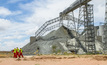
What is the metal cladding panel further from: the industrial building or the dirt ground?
the dirt ground

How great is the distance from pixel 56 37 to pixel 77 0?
11417 mm

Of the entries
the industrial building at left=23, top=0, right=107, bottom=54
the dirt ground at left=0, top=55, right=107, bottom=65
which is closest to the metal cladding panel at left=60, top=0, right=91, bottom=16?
the industrial building at left=23, top=0, right=107, bottom=54

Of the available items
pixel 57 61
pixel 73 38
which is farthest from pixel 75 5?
pixel 57 61

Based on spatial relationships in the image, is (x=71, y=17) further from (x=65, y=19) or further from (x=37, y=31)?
(x=37, y=31)

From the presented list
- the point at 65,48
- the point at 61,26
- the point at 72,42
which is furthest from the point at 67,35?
the point at 65,48

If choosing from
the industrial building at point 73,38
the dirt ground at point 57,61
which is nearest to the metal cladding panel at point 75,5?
the industrial building at point 73,38

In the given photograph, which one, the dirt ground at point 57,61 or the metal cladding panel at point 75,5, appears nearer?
the dirt ground at point 57,61

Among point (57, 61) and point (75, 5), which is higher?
point (75, 5)

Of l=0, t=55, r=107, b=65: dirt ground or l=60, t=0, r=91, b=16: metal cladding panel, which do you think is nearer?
l=0, t=55, r=107, b=65: dirt ground

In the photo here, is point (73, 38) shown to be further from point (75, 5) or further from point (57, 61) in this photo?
point (57, 61)

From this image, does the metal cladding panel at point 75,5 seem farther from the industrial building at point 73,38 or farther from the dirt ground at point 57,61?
the dirt ground at point 57,61

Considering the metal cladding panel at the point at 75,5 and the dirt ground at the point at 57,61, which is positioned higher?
the metal cladding panel at the point at 75,5

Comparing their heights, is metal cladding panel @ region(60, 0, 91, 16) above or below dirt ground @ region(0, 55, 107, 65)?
above

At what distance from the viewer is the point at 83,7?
3703 cm
